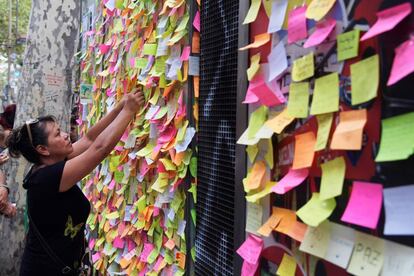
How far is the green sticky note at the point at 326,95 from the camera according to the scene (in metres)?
1.55

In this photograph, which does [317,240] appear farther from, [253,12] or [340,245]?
[253,12]

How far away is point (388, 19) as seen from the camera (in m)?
1.32

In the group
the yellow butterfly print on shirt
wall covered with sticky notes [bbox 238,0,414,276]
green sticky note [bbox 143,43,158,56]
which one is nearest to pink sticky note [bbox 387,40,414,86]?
wall covered with sticky notes [bbox 238,0,414,276]

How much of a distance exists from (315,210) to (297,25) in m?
0.64

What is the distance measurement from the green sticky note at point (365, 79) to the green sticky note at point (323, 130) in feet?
0.46

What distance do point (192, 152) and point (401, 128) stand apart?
1.64 m

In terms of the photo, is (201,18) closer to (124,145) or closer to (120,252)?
(124,145)

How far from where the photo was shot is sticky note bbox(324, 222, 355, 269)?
1.50m

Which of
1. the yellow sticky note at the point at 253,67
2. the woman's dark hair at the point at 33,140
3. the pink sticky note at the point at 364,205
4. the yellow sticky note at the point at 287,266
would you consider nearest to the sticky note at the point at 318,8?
the yellow sticky note at the point at 253,67

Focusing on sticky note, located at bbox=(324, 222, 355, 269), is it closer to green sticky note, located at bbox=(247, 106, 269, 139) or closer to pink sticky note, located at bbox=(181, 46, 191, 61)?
green sticky note, located at bbox=(247, 106, 269, 139)

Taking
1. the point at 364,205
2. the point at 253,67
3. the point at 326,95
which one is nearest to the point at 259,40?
the point at 253,67

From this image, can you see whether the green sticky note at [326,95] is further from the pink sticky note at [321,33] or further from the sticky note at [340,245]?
the sticky note at [340,245]

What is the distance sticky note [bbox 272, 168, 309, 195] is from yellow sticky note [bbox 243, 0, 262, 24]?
0.67 m

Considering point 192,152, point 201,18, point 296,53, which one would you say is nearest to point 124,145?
point 192,152
